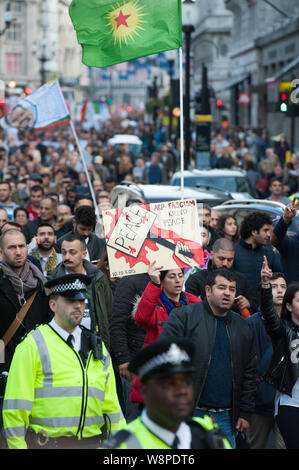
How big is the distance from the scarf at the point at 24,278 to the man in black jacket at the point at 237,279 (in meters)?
1.43

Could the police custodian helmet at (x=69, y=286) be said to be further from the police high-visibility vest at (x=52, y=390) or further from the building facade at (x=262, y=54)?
the building facade at (x=262, y=54)

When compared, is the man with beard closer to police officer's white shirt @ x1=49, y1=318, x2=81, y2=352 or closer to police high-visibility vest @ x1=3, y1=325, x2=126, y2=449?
police officer's white shirt @ x1=49, y1=318, x2=81, y2=352

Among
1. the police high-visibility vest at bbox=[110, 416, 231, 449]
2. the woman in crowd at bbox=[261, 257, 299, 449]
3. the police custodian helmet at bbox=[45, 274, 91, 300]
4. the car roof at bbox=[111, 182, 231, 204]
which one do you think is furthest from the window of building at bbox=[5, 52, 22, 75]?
the police high-visibility vest at bbox=[110, 416, 231, 449]

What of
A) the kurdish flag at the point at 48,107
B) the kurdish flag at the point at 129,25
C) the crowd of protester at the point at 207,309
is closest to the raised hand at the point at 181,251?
the crowd of protester at the point at 207,309

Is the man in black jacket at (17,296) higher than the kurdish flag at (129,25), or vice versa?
the kurdish flag at (129,25)

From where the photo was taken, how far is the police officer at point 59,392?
4.92m

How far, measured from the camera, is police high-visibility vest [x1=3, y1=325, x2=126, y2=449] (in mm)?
4922

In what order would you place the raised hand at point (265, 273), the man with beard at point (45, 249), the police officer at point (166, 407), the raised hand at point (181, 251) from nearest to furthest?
the police officer at point (166, 407) < the raised hand at point (265, 273) < the raised hand at point (181, 251) < the man with beard at point (45, 249)

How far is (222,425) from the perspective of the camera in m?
5.92

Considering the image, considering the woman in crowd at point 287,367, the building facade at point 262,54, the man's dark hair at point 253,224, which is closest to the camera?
the woman in crowd at point 287,367

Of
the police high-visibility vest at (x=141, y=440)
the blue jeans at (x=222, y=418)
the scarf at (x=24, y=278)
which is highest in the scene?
the scarf at (x=24, y=278)
